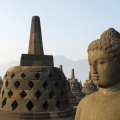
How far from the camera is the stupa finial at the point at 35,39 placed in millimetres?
10102

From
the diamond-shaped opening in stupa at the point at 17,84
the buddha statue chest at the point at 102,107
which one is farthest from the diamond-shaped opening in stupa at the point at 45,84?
the buddha statue chest at the point at 102,107

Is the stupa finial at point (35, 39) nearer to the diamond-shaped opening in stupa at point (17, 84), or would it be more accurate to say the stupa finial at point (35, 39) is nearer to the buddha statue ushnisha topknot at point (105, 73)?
the diamond-shaped opening in stupa at point (17, 84)

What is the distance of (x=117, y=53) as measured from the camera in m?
2.89

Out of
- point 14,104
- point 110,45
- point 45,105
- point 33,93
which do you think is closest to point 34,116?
point 45,105

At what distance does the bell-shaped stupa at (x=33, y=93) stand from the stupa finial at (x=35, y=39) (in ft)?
2.23

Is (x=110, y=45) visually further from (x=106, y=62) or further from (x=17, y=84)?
(x=17, y=84)

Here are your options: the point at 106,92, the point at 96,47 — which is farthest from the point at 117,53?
the point at 106,92

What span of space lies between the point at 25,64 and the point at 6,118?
9.60 feet

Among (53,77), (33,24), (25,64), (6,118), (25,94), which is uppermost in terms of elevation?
(33,24)

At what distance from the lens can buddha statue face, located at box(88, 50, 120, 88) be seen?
2.91 meters

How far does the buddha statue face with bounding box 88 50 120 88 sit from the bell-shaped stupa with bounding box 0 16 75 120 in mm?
5867

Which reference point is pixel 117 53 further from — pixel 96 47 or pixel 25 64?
pixel 25 64

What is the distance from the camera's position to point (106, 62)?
2924mm

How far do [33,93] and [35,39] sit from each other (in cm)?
340
